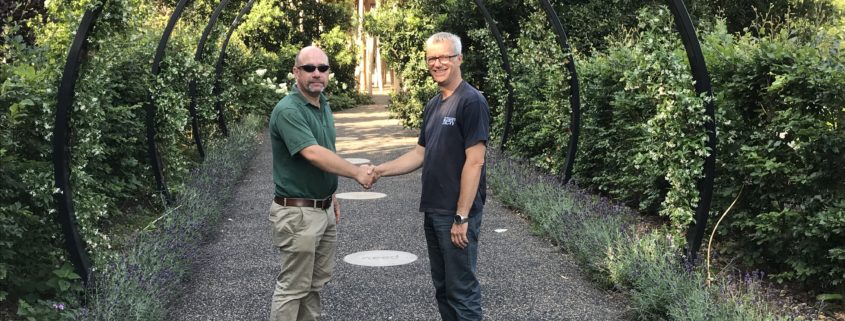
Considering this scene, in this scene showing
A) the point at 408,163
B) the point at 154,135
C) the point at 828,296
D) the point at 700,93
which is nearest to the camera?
the point at 408,163

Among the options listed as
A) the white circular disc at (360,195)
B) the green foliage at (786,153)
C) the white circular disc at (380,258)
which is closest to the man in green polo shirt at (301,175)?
the white circular disc at (380,258)

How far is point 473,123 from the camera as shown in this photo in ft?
12.5

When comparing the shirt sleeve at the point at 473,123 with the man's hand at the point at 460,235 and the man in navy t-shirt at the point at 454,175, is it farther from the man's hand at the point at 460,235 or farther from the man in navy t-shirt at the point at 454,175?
the man's hand at the point at 460,235

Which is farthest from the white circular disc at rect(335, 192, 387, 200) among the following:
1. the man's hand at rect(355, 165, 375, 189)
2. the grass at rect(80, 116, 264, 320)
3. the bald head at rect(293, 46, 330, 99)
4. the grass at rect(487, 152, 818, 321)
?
the bald head at rect(293, 46, 330, 99)

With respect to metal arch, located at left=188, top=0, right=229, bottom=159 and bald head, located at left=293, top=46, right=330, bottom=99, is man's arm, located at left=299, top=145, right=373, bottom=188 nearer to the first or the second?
bald head, located at left=293, top=46, right=330, bottom=99

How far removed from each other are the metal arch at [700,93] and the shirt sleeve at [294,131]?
2.77 metres

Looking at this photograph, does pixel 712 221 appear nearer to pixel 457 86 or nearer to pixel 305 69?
pixel 457 86

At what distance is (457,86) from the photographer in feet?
12.9

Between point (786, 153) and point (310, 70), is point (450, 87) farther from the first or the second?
point (786, 153)

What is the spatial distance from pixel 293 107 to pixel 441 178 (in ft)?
2.81

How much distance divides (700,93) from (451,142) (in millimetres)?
2351

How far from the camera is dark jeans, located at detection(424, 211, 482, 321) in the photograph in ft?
13.0

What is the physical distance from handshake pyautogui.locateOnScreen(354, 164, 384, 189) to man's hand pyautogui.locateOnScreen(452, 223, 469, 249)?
0.75 metres

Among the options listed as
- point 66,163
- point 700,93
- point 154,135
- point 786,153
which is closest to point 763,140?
point 786,153
